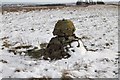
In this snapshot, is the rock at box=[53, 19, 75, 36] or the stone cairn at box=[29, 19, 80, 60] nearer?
the stone cairn at box=[29, 19, 80, 60]

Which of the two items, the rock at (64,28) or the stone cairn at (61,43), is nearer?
the stone cairn at (61,43)

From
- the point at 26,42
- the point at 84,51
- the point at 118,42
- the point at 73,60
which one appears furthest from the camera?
the point at 26,42

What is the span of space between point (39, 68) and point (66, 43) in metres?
2.42

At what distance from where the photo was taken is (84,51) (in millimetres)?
11242

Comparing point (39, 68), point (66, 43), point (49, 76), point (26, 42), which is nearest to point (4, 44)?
point (26, 42)

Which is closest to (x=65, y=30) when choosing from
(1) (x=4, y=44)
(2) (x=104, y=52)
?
(2) (x=104, y=52)

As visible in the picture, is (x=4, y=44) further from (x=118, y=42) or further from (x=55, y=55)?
(x=118, y=42)

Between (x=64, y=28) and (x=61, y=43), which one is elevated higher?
(x=64, y=28)

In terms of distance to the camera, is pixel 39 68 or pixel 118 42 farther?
pixel 118 42

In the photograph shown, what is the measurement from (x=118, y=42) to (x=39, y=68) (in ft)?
19.3

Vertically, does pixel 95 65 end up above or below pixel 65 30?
below

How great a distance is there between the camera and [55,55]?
35.4 feet

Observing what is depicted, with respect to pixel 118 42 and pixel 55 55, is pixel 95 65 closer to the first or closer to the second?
pixel 55 55

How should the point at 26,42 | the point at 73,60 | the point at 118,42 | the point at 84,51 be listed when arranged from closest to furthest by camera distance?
the point at 73,60 → the point at 84,51 → the point at 118,42 → the point at 26,42
